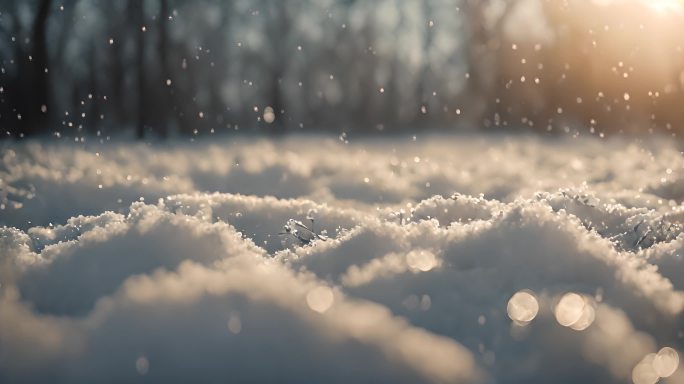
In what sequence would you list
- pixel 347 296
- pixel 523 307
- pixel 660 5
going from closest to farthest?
pixel 523 307 → pixel 347 296 → pixel 660 5

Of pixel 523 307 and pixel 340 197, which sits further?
pixel 340 197

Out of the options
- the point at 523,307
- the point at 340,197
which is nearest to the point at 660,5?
the point at 340,197

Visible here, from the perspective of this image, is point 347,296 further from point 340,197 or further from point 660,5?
point 660,5

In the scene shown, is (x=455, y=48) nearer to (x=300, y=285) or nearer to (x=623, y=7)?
(x=623, y=7)

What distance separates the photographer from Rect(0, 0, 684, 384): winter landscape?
256cm

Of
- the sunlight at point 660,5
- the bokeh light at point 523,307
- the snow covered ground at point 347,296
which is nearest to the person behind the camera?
the snow covered ground at point 347,296

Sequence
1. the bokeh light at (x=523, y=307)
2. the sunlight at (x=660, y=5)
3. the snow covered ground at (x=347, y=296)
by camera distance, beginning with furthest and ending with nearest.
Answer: the sunlight at (x=660, y=5) → the bokeh light at (x=523, y=307) → the snow covered ground at (x=347, y=296)

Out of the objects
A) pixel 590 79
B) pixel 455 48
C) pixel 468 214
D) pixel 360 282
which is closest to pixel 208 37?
pixel 455 48

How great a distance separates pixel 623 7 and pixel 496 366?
12.2 m

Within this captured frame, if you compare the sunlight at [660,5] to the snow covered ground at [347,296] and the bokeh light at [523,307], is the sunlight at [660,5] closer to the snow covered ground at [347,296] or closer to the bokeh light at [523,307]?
the snow covered ground at [347,296]

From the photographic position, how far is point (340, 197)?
9414 mm

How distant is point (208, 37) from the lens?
683 inches

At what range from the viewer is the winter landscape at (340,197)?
2.56 m

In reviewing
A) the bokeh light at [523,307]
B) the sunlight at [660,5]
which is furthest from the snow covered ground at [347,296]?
the sunlight at [660,5]
